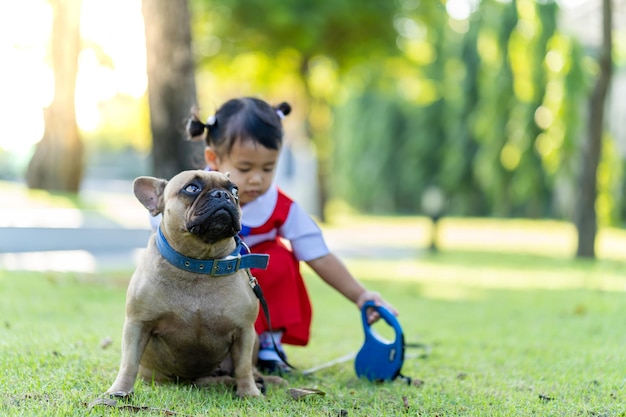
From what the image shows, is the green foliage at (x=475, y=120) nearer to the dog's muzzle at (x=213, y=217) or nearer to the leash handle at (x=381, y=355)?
the leash handle at (x=381, y=355)

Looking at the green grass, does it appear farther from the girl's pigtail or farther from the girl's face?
the girl's pigtail

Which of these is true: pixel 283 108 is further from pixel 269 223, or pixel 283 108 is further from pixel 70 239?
pixel 70 239

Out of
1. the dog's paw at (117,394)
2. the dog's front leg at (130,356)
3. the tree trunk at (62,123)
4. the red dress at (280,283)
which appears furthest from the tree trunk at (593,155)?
the dog's paw at (117,394)

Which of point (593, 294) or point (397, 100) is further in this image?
point (397, 100)

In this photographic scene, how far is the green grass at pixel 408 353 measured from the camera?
121 inches

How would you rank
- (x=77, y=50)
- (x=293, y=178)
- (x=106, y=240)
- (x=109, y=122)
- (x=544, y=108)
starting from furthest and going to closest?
1. (x=109, y=122)
2. (x=293, y=178)
3. (x=544, y=108)
4. (x=77, y=50)
5. (x=106, y=240)

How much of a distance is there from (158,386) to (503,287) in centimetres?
688

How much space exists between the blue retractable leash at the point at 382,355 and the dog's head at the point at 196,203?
1.08m

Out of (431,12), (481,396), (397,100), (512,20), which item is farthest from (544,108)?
(481,396)

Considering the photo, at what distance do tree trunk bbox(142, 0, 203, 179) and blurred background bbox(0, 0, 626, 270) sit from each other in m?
0.01

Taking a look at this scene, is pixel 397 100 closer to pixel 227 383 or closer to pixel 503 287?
pixel 503 287

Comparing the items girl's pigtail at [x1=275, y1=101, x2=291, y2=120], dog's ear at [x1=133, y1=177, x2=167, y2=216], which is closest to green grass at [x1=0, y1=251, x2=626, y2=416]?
dog's ear at [x1=133, y1=177, x2=167, y2=216]

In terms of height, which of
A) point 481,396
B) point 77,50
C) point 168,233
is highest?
point 77,50

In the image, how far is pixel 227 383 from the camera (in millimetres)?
3375
